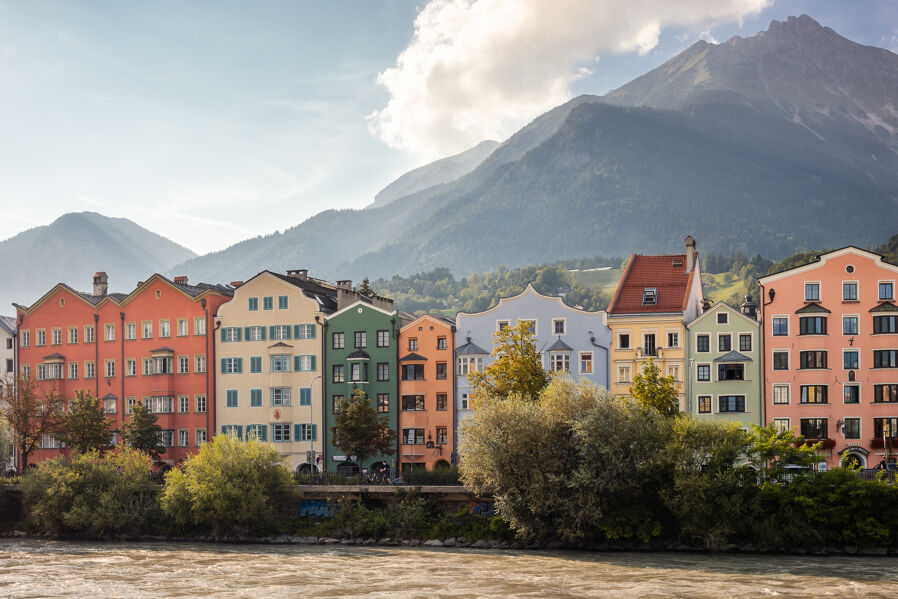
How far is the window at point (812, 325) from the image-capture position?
8062 cm

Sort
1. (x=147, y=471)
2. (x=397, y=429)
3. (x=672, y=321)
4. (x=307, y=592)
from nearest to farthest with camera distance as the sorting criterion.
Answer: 1. (x=307, y=592)
2. (x=147, y=471)
3. (x=672, y=321)
4. (x=397, y=429)

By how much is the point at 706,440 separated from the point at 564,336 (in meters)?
24.2

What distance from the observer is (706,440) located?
63.3 metres

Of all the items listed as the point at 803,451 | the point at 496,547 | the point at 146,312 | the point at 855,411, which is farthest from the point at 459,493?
the point at 146,312

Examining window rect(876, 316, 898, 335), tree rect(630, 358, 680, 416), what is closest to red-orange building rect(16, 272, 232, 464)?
tree rect(630, 358, 680, 416)

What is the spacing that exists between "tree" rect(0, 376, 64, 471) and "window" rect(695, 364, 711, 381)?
2265 inches

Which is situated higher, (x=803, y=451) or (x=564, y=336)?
(x=564, y=336)

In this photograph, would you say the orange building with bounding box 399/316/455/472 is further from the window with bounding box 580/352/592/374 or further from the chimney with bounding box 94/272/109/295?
the chimney with bounding box 94/272/109/295

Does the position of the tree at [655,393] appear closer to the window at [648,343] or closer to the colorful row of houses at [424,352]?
the colorful row of houses at [424,352]

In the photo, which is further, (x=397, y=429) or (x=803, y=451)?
(x=397, y=429)

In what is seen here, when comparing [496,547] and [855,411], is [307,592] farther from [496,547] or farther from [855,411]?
[855,411]

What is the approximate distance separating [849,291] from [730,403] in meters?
13.3

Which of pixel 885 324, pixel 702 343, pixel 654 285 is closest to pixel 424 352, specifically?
pixel 654 285

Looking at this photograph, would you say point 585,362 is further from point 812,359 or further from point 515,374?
point 812,359
